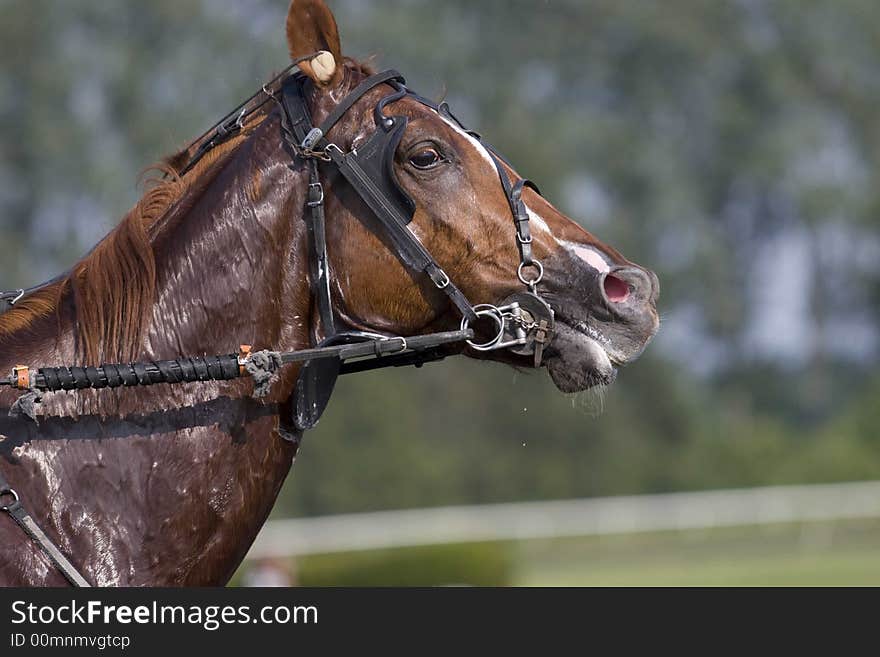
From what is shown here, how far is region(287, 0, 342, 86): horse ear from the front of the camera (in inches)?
137

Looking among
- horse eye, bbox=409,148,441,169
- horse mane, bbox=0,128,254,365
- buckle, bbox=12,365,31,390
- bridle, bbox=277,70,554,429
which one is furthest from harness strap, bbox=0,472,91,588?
horse eye, bbox=409,148,441,169

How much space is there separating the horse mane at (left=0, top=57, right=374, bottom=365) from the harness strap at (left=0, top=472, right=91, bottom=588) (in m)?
0.39

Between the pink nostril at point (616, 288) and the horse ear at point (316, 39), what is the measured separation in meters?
0.93

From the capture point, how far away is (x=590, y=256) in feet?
11.5

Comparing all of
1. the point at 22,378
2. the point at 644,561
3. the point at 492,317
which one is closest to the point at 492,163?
the point at 492,317

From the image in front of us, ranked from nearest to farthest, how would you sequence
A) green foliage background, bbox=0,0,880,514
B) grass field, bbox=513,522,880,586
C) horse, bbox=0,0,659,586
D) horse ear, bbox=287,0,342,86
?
1. horse, bbox=0,0,659,586
2. horse ear, bbox=287,0,342,86
3. grass field, bbox=513,522,880,586
4. green foliage background, bbox=0,0,880,514


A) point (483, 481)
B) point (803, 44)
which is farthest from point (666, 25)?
point (483, 481)

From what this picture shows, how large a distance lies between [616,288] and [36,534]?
162cm

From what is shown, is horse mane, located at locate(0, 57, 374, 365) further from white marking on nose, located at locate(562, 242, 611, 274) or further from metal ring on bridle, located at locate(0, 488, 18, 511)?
white marking on nose, located at locate(562, 242, 611, 274)

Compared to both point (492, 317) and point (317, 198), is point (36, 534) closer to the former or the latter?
point (317, 198)

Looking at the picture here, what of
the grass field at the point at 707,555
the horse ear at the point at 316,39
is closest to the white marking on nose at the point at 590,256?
the horse ear at the point at 316,39

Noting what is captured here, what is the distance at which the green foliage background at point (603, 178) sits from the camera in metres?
27.5

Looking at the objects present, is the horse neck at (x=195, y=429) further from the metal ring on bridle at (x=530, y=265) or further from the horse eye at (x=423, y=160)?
the metal ring on bridle at (x=530, y=265)

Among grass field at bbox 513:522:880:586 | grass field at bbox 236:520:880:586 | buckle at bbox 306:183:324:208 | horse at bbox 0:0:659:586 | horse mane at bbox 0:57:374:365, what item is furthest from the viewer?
grass field at bbox 513:522:880:586
